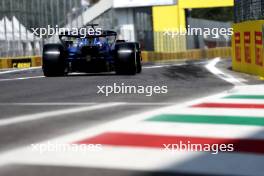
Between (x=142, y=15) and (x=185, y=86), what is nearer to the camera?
(x=185, y=86)

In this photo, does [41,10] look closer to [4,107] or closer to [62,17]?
[62,17]

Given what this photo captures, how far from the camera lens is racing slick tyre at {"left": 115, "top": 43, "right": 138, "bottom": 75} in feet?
45.5

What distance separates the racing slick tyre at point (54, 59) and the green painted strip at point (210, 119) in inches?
308

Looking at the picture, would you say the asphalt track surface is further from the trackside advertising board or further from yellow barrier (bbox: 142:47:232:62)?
the trackside advertising board

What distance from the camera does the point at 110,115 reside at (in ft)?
22.5

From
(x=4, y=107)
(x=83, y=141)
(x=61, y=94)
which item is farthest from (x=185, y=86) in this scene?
(x=83, y=141)

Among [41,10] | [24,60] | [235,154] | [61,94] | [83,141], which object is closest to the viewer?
[235,154]

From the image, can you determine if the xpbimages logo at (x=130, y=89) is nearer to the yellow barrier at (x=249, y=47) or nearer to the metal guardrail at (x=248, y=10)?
the yellow barrier at (x=249, y=47)

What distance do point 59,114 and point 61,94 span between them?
277cm

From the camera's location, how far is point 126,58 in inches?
548

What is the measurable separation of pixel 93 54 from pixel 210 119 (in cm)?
797

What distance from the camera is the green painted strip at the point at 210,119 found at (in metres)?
6.11
